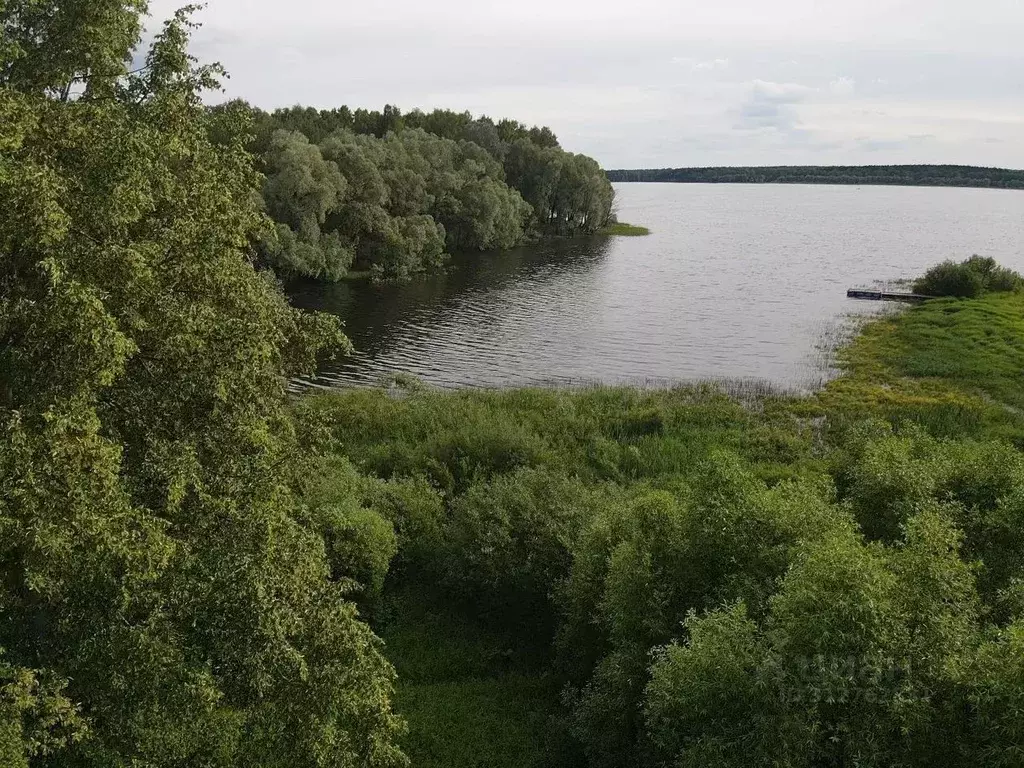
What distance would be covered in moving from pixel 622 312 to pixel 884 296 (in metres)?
24.8

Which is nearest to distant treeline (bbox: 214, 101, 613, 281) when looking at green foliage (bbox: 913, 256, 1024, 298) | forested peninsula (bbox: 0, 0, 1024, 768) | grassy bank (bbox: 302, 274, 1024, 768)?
grassy bank (bbox: 302, 274, 1024, 768)

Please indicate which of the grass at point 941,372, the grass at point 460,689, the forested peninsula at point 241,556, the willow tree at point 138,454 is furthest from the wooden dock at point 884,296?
the willow tree at point 138,454

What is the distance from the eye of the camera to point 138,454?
11195mm

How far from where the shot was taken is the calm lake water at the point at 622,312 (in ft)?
147

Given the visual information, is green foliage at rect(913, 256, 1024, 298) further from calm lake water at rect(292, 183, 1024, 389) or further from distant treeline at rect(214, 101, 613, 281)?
distant treeline at rect(214, 101, 613, 281)

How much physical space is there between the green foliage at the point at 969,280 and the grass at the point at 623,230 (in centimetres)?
5777

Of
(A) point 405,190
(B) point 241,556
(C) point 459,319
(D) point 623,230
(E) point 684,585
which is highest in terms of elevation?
Result: (A) point 405,190

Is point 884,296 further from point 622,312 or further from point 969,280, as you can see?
point 622,312

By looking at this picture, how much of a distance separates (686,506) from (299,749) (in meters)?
8.97

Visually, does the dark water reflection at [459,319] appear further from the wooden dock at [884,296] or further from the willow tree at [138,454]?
the willow tree at [138,454]

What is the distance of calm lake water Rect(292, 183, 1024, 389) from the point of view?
Result: 44781mm

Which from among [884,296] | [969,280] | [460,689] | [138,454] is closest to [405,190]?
[884,296]

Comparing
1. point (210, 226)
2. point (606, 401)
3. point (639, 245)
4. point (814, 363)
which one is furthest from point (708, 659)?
point (639, 245)

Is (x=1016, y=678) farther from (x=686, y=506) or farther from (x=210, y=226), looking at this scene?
(x=210, y=226)
